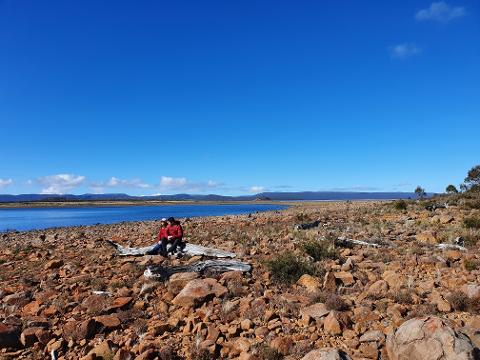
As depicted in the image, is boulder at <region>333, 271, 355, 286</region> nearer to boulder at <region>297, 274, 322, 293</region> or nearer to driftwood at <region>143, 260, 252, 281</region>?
boulder at <region>297, 274, 322, 293</region>

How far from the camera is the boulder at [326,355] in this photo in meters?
6.58

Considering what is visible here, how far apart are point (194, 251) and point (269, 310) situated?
6.38m

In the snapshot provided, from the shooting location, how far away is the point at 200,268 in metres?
12.3

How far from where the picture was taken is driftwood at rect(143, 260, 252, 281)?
11977mm

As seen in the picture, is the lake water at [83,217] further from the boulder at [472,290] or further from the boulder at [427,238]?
the boulder at [472,290]

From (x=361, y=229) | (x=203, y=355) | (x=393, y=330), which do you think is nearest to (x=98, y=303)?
(x=203, y=355)

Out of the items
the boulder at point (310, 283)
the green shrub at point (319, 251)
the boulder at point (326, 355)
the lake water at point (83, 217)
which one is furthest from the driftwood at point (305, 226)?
the lake water at point (83, 217)

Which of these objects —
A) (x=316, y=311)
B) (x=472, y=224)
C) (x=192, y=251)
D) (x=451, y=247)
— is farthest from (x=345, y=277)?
(x=472, y=224)

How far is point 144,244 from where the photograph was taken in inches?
765

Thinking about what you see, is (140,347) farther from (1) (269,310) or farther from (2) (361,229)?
(2) (361,229)

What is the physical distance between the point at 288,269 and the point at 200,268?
2586 millimetres

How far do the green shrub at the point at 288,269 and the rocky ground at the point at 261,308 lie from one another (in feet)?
0.14

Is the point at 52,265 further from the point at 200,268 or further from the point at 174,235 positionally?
the point at 200,268

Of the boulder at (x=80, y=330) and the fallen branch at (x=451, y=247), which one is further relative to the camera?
the fallen branch at (x=451, y=247)
